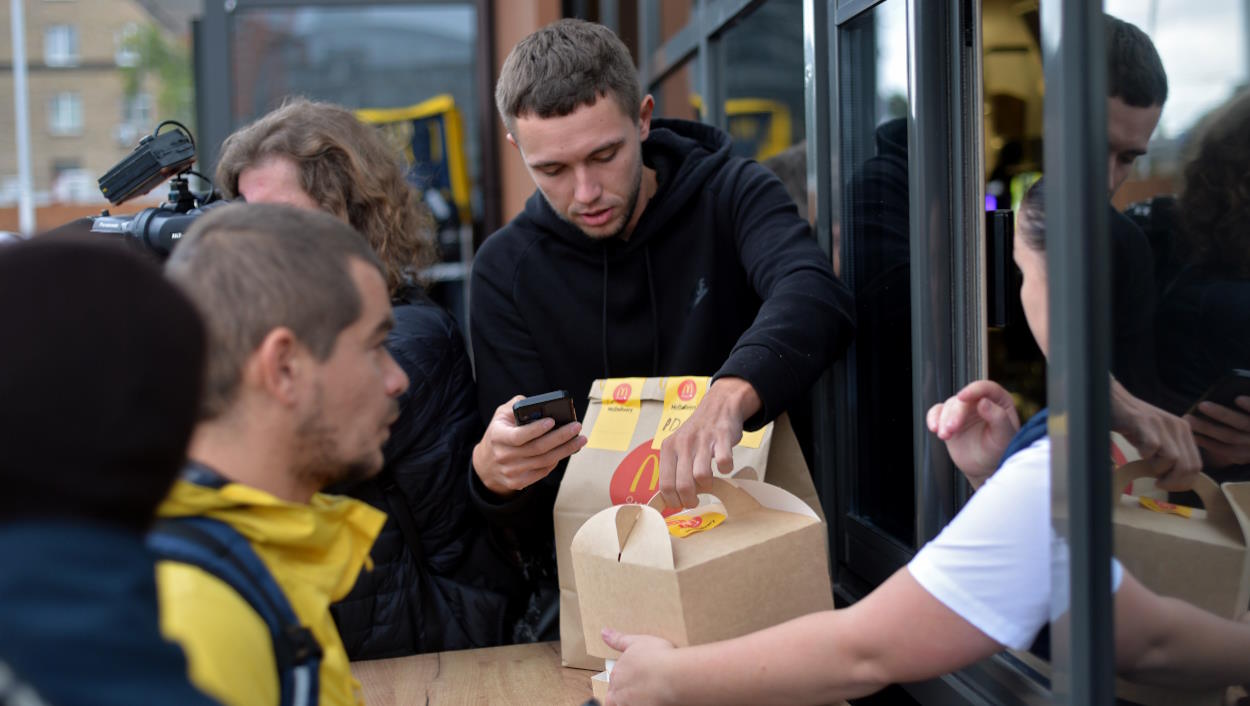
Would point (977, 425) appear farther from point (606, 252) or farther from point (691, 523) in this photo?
point (606, 252)

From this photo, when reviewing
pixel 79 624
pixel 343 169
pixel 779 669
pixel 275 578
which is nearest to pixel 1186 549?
pixel 779 669

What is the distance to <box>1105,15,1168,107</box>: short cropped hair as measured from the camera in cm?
98

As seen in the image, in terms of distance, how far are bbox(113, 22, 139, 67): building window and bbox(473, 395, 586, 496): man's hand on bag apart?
1087 cm

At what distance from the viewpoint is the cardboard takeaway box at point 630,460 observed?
4.94 feet

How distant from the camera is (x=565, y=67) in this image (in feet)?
5.80

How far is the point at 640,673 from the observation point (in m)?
1.25

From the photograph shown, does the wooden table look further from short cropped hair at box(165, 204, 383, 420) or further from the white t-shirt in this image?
short cropped hair at box(165, 204, 383, 420)

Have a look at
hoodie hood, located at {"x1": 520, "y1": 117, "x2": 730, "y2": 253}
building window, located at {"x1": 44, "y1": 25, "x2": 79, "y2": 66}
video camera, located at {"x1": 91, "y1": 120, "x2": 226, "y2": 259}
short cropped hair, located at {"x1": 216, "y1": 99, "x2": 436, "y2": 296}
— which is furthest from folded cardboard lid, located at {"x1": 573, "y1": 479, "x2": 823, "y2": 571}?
building window, located at {"x1": 44, "y1": 25, "x2": 79, "y2": 66}

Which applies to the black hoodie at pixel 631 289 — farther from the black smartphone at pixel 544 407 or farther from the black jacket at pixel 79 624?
the black jacket at pixel 79 624

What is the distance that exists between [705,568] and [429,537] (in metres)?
0.67

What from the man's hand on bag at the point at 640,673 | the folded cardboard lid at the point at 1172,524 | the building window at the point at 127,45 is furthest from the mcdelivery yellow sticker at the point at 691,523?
the building window at the point at 127,45

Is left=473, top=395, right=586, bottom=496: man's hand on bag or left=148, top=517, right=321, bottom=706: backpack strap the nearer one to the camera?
left=148, top=517, right=321, bottom=706: backpack strap

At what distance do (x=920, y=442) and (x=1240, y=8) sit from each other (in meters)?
0.79

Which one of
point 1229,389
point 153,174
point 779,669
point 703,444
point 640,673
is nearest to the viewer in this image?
point 1229,389
